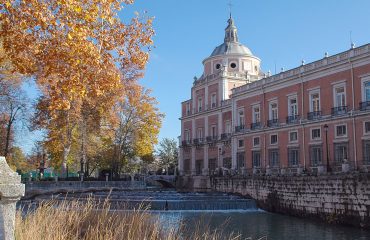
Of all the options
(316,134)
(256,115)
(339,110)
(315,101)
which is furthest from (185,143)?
(339,110)

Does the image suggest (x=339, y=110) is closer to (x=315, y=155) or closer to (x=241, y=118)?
(x=315, y=155)

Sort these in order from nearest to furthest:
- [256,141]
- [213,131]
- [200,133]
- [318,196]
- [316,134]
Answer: [318,196] → [316,134] → [256,141] → [213,131] → [200,133]

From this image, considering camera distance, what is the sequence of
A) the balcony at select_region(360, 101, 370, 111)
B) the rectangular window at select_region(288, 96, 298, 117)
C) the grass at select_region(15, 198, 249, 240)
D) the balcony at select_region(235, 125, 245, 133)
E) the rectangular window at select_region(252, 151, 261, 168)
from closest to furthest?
the grass at select_region(15, 198, 249, 240), the balcony at select_region(360, 101, 370, 111), the rectangular window at select_region(288, 96, 298, 117), the rectangular window at select_region(252, 151, 261, 168), the balcony at select_region(235, 125, 245, 133)

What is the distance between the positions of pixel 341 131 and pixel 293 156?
5600 millimetres

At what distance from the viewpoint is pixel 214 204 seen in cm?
3172

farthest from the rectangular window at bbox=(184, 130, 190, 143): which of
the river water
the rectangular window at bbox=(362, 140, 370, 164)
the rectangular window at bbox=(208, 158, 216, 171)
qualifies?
the rectangular window at bbox=(362, 140, 370, 164)

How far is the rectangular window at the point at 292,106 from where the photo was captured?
39625 millimetres

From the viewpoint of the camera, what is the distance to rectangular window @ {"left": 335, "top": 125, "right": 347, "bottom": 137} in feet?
111

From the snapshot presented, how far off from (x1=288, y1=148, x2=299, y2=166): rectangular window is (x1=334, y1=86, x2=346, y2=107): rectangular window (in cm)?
536

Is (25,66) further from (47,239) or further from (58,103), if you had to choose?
(47,239)

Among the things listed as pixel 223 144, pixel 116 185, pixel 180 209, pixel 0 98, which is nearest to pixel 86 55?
pixel 180 209

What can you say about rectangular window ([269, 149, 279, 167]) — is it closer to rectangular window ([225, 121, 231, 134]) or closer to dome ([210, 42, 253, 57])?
rectangular window ([225, 121, 231, 134])

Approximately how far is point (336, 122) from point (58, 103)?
27.3 metres

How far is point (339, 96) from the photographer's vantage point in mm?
35281
